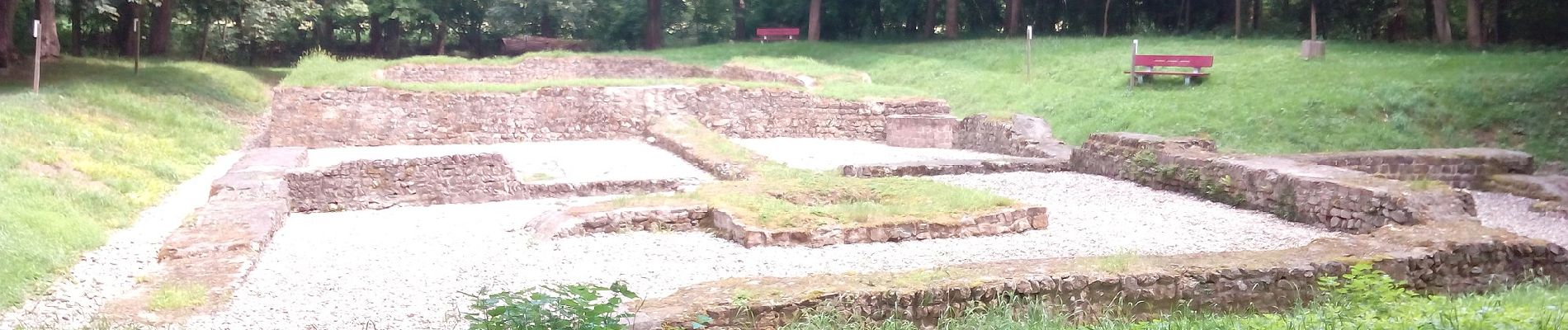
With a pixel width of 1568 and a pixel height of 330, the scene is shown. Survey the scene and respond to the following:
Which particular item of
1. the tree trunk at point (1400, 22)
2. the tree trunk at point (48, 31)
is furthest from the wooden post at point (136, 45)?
the tree trunk at point (1400, 22)

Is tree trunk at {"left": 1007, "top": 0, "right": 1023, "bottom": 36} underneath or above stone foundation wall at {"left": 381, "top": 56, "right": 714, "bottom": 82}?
above

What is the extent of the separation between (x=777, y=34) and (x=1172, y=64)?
1615cm

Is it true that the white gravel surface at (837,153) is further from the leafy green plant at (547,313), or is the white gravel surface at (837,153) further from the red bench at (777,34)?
the red bench at (777,34)

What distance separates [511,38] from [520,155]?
20.3 meters

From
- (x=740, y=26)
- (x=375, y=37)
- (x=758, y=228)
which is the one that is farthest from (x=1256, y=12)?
(x=375, y=37)

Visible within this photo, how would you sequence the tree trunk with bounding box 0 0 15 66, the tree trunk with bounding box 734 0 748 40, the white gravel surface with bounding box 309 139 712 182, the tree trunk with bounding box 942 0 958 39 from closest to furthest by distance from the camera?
the white gravel surface with bounding box 309 139 712 182 < the tree trunk with bounding box 0 0 15 66 < the tree trunk with bounding box 942 0 958 39 < the tree trunk with bounding box 734 0 748 40

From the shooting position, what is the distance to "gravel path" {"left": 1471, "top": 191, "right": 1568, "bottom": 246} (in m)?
8.46

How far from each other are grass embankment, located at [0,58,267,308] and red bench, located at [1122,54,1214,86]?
13.0 metres

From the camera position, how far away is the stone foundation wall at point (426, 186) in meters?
10.9

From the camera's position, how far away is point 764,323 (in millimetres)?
4984

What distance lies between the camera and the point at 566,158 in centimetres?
1479

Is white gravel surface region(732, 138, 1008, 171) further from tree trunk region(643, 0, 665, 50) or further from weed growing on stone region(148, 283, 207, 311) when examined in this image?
tree trunk region(643, 0, 665, 50)

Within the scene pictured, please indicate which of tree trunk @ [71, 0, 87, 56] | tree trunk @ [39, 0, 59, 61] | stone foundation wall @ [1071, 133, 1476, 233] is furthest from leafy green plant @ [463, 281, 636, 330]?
tree trunk @ [71, 0, 87, 56]

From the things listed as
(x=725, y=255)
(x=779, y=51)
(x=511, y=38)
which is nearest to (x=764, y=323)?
(x=725, y=255)
